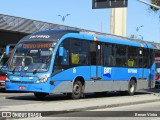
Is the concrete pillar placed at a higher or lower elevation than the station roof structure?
higher

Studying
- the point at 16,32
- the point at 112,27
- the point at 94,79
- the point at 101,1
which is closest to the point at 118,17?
the point at 112,27

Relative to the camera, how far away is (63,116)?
14.6 metres

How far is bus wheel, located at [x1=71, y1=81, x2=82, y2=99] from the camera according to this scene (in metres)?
21.7

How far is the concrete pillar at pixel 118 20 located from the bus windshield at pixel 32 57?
62252 mm

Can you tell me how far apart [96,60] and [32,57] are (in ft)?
13.2

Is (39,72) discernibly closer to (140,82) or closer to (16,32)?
(140,82)

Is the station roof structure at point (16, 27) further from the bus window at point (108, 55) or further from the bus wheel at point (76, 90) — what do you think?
the bus wheel at point (76, 90)

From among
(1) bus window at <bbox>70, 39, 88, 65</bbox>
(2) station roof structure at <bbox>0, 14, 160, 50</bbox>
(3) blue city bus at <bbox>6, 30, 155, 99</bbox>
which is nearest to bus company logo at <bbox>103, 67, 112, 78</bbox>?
(3) blue city bus at <bbox>6, 30, 155, 99</bbox>

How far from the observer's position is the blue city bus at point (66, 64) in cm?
2034

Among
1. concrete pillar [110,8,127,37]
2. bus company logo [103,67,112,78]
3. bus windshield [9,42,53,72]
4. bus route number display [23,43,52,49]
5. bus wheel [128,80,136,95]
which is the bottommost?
bus wheel [128,80,136,95]

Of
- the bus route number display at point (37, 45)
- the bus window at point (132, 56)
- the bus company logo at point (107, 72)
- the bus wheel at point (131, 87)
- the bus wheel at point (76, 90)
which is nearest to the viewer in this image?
the bus route number display at point (37, 45)

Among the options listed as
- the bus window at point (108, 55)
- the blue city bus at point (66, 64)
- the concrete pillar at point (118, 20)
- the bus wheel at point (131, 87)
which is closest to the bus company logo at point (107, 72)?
the blue city bus at point (66, 64)

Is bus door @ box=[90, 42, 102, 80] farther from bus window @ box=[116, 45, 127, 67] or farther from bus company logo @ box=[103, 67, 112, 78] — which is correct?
bus window @ box=[116, 45, 127, 67]

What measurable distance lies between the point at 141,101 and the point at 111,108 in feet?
12.2
